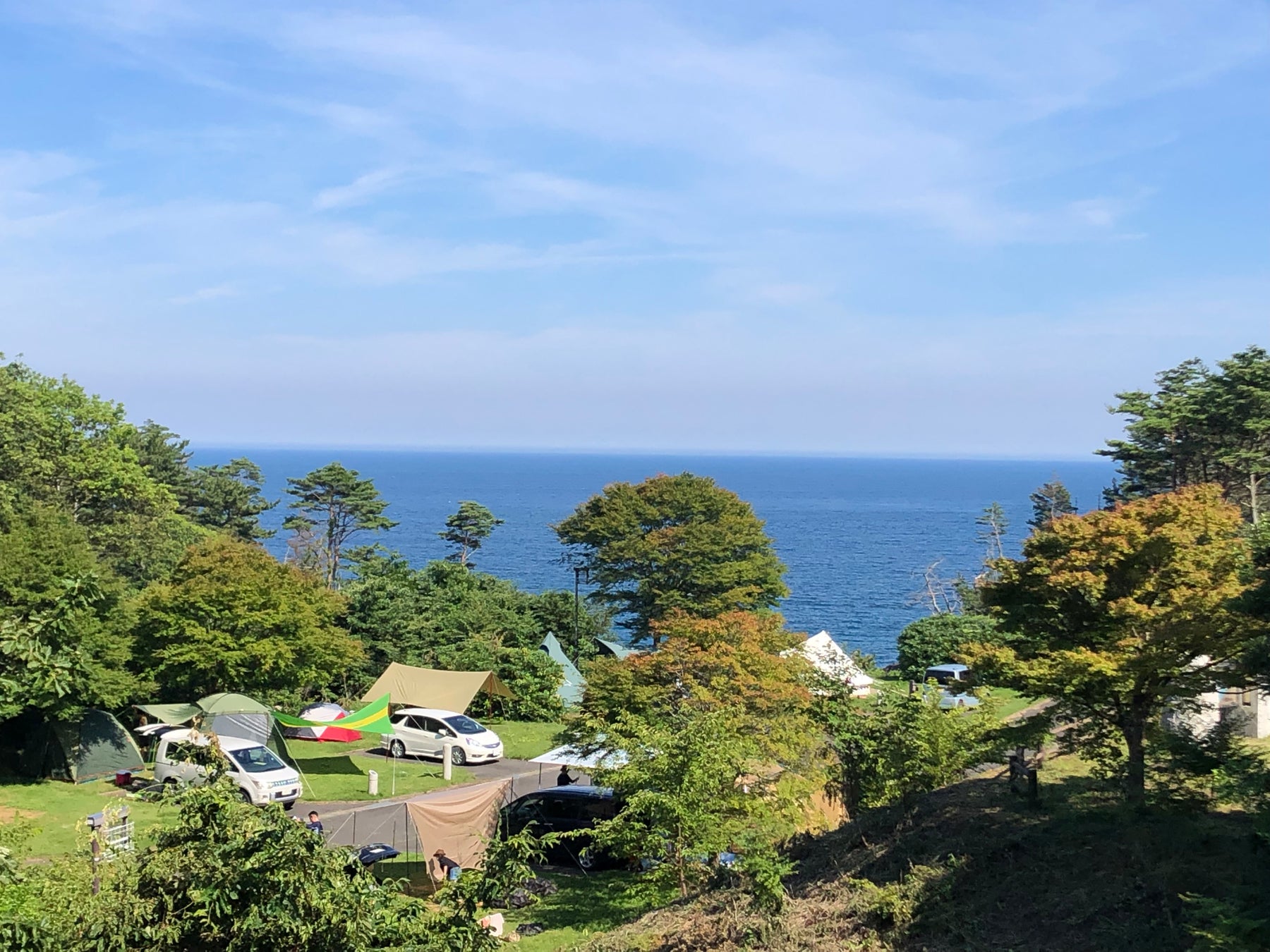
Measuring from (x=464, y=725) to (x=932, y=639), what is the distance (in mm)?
21164

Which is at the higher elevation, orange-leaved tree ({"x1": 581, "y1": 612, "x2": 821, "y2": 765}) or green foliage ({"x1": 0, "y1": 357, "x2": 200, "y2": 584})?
green foliage ({"x1": 0, "y1": 357, "x2": 200, "y2": 584})

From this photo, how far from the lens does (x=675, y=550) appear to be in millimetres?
35844

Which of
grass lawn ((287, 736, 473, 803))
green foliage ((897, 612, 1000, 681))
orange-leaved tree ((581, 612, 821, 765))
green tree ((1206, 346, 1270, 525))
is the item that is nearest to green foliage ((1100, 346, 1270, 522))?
green tree ((1206, 346, 1270, 525))

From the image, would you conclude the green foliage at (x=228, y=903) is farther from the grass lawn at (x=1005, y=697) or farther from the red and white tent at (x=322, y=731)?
the red and white tent at (x=322, y=731)

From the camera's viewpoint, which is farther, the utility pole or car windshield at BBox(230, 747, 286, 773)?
the utility pole

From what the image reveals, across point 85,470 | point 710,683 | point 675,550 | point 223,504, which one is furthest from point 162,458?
point 710,683

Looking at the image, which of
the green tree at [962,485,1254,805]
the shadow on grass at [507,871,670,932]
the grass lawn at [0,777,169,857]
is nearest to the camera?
the green tree at [962,485,1254,805]

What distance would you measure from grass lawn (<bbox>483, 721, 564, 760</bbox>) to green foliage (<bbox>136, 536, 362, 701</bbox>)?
532 centimetres

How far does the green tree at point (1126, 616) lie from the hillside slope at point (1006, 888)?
1016 mm

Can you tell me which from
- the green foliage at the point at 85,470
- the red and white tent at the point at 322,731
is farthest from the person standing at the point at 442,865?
the green foliage at the point at 85,470

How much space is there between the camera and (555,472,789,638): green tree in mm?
35375

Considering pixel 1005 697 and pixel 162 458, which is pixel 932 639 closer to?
pixel 1005 697

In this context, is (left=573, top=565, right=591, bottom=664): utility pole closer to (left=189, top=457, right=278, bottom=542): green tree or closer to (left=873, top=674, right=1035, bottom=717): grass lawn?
(left=873, top=674, right=1035, bottom=717): grass lawn

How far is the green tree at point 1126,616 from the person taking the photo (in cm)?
1067
